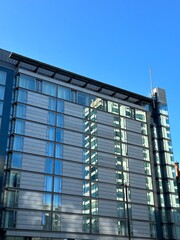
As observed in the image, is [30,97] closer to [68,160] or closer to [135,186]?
[68,160]

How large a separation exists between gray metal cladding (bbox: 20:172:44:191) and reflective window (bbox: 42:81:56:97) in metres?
16.2

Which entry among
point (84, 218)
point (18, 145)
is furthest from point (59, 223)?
point (18, 145)

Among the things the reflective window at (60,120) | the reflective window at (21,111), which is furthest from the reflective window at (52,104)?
the reflective window at (21,111)

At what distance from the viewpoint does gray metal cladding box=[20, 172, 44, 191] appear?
165 feet

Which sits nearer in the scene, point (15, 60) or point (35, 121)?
point (35, 121)

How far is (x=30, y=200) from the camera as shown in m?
49.7

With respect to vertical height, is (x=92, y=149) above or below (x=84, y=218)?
above

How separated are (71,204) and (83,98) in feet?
70.3

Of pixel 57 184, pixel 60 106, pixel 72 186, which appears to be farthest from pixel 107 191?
pixel 60 106

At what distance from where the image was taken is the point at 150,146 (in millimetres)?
67875

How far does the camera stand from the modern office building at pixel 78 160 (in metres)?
50.3

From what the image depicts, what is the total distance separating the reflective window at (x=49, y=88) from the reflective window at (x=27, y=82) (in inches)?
81.0

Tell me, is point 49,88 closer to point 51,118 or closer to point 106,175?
point 51,118

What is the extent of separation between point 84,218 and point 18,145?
16586 millimetres
